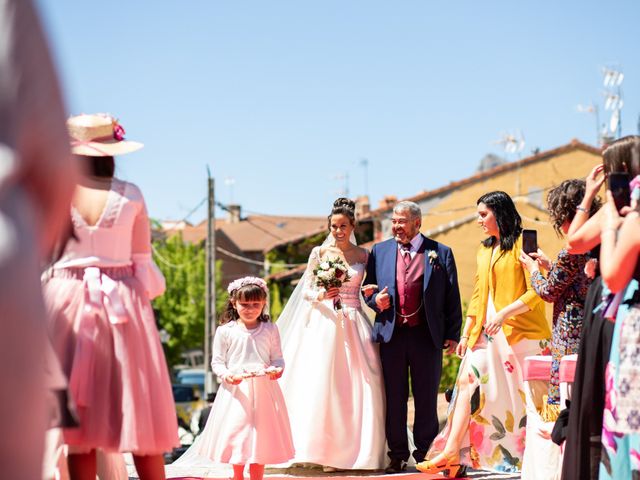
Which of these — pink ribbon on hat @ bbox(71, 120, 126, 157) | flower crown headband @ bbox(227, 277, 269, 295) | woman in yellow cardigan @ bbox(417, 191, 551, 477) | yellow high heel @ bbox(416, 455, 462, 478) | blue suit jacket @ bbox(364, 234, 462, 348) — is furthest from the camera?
blue suit jacket @ bbox(364, 234, 462, 348)

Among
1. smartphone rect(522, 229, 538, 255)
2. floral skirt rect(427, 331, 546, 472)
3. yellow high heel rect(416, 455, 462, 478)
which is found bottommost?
yellow high heel rect(416, 455, 462, 478)

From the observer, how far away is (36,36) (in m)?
1.85

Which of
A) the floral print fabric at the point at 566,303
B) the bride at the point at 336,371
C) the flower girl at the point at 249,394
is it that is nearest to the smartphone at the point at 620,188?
the floral print fabric at the point at 566,303

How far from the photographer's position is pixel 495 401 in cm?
869

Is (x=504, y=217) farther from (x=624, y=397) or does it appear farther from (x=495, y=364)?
(x=624, y=397)

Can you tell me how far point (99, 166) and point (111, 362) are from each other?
1050 millimetres

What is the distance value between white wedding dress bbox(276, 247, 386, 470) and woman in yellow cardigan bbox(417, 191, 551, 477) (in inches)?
32.2

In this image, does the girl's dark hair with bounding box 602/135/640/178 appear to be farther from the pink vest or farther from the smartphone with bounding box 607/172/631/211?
the pink vest

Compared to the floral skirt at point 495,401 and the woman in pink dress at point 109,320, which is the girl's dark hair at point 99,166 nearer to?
the woman in pink dress at point 109,320

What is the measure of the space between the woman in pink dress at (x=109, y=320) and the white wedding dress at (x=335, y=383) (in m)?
4.05

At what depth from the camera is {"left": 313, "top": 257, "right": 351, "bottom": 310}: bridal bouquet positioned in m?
9.21

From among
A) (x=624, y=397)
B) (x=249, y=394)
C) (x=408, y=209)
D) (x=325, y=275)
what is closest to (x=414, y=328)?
(x=325, y=275)

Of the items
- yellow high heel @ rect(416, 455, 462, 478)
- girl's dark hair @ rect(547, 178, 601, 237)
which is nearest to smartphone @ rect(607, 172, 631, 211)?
girl's dark hair @ rect(547, 178, 601, 237)

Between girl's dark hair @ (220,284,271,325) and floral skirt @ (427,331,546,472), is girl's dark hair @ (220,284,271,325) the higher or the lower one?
the higher one
